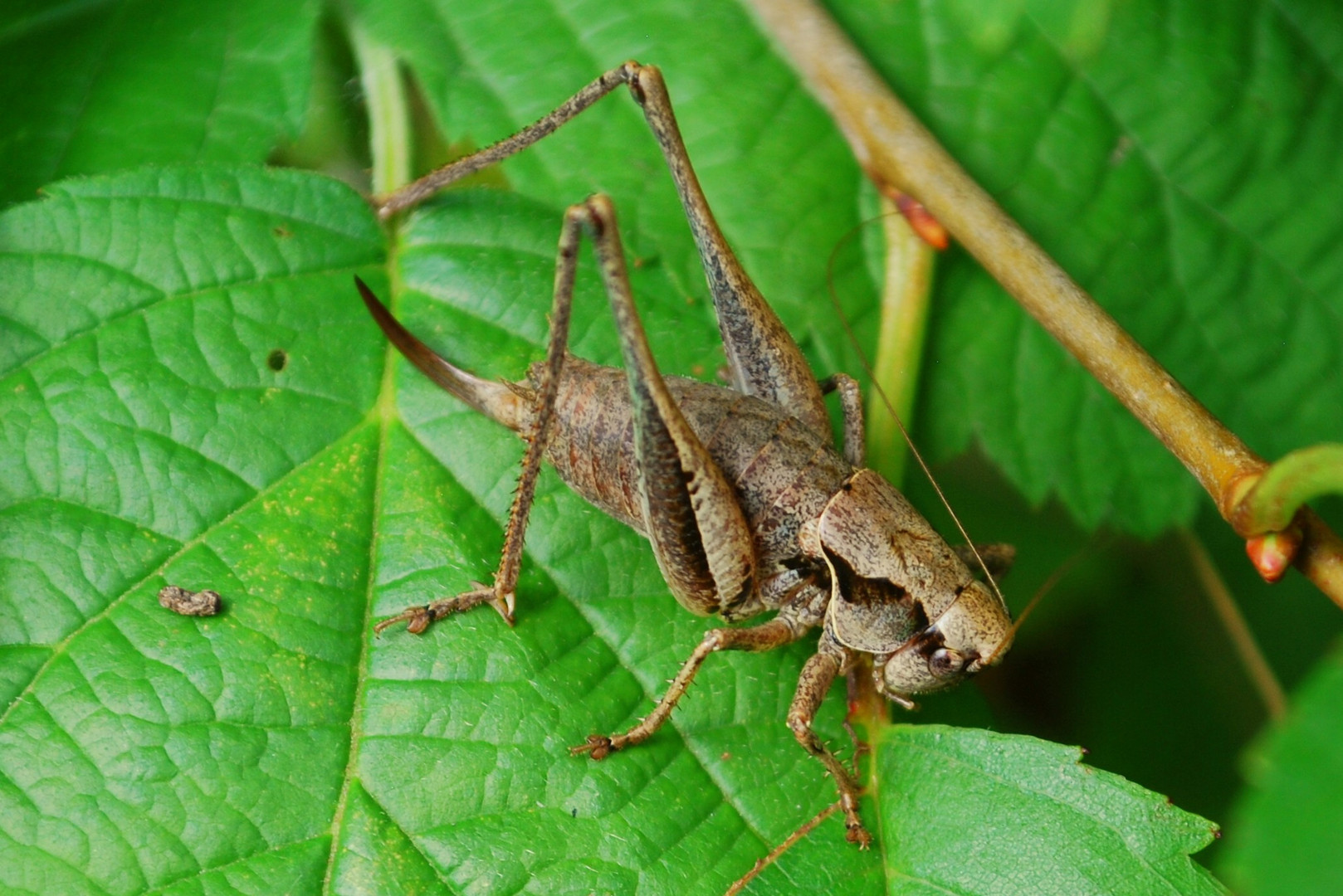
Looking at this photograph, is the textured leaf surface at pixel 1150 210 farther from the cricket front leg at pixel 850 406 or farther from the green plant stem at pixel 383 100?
the green plant stem at pixel 383 100

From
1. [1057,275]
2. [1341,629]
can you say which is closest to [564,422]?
[1057,275]

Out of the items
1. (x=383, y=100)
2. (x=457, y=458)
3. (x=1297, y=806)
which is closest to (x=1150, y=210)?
(x=457, y=458)

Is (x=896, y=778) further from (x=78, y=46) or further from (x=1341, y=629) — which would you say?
(x=78, y=46)

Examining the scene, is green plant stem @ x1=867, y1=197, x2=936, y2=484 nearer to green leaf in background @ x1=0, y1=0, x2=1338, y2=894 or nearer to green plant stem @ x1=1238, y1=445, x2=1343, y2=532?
green leaf in background @ x1=0, y1=0, x2=1338, y2=894

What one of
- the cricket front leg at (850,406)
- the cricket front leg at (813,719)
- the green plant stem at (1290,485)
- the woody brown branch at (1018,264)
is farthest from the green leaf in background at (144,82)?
the green plant stem at (1290,485)

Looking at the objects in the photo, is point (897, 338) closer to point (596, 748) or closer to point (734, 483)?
point (734, 483)
